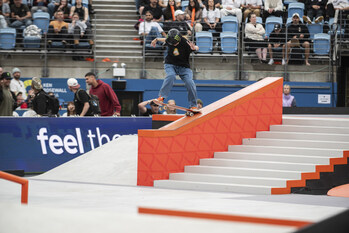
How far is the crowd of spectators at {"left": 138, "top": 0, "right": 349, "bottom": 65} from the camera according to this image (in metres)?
19.8

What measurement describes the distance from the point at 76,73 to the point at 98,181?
361 inches

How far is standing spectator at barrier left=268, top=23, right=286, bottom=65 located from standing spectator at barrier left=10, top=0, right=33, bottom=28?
8.57m

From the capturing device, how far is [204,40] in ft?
64.8

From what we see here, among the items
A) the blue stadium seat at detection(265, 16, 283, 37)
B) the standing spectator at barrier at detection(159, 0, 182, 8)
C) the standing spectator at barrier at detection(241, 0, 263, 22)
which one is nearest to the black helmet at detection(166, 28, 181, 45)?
the standing spectator at barrier at detection(159, 0, 182, 8)

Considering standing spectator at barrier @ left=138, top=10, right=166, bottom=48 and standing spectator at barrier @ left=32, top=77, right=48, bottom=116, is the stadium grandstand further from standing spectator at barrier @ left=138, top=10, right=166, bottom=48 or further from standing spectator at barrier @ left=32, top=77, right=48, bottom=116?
standing spectator at barrier @ left=32, top=77, right=48, bottom=116

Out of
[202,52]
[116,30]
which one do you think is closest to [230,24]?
[202,52]

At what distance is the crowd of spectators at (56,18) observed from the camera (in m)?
19.8

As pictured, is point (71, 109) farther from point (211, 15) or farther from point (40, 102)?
point (211, 15)

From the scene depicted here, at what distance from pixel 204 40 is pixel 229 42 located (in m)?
0.86

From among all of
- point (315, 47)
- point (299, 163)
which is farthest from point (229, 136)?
point (315, 47)

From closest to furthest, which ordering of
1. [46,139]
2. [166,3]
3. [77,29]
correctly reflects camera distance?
1. [46,139]
2. [77,29]
3. [166,3]

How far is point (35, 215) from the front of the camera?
4.74 metres

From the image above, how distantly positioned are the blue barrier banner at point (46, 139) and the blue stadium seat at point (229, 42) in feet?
24.8

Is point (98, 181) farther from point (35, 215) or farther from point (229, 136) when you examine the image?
point (35, 215)
